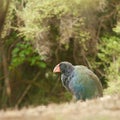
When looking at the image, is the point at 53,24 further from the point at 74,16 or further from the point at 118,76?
the point at 118,76

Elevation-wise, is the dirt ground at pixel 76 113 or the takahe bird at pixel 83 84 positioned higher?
the dirt ground at pixel 76 113

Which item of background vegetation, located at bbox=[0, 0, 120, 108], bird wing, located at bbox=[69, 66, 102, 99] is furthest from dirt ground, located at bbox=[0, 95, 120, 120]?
background vegetation, located at bbox=[0, 0, 120, 108]

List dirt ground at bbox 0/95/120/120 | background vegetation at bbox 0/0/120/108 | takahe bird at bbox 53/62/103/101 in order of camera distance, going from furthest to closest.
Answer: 1. background vegetation at bbox 0/0/120/108
2. takahe bird at bbox 53/62/103/101
3. dirt ground at bbox 0/95/120/120

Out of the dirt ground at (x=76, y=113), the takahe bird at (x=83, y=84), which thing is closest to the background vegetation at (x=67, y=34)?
the takahe bird at (x=83, y=84)

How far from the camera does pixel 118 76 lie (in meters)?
12.0

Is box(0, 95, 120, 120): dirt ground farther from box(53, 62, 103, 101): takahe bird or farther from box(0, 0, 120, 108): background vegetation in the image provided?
box(0, 0, 120, 108): background vegetation

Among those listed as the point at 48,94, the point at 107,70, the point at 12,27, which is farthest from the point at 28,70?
the point at 107,70

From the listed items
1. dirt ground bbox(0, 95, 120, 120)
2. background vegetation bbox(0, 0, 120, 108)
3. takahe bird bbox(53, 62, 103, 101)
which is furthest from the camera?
background vegetation bbox(0, 0, 120, 108)

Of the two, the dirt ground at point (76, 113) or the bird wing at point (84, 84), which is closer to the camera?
the dirt ground at point (76, 113)

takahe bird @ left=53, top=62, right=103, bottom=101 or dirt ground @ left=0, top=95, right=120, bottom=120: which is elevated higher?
dirt ground @ left=0, top=95, right=120, bottom=120

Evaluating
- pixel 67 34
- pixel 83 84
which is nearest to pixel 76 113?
pixel 83 84

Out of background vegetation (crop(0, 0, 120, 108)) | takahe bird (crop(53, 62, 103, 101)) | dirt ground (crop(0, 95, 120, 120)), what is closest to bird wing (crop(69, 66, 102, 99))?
takahe bird (crop(53, 62, 103, 101))

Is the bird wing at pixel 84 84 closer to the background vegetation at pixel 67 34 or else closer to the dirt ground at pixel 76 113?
the background vegetation at pixel 67 34

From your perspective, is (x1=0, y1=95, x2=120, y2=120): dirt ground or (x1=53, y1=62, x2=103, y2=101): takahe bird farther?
(x1=53, y1=62, x2=103, y2=101): takahe bird
